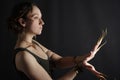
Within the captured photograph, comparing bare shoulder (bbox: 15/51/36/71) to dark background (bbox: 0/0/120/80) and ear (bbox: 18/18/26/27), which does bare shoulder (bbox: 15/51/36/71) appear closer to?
ear (bbox: 18/18/26/27)

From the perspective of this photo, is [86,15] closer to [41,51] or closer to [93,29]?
[93,29]

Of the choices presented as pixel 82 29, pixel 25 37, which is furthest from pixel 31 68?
pixel 82 29

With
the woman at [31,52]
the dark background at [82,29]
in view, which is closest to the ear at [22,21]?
the woman at [31,52]

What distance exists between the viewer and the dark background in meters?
2.33

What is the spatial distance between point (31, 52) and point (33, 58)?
0.16 ft

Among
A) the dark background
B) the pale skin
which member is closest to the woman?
the pale skin

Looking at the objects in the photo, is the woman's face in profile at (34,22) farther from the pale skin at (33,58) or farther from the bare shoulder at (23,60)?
the bare shoulder at (23,60)

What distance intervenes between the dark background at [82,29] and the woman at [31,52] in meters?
0.78

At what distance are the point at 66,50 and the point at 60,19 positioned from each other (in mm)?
283

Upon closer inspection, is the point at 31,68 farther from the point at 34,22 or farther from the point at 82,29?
the point at 82,29

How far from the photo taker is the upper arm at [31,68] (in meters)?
1.28

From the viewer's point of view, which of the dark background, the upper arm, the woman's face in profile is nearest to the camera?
the upper arm

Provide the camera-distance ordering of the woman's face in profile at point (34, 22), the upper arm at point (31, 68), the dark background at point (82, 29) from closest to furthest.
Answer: the upper arm at point (31, 68) < the woman's face in profile at point (34, 22) < the dark background at point (82, 29)

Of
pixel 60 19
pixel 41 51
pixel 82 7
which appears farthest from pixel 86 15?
pixel 41 51
